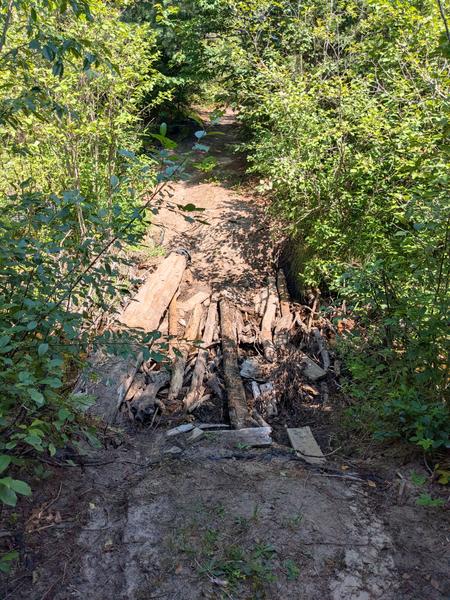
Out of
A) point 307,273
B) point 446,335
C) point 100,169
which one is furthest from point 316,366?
point 100,169

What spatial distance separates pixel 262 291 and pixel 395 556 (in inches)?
231

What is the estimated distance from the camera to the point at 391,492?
379cm

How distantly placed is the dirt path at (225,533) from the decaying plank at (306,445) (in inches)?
6.4

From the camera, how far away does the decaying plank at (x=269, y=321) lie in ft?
23.4

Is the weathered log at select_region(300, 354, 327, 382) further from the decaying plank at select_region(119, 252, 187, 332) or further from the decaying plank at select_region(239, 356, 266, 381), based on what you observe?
the decaying plank at select_region(119, 252, 187, 332)

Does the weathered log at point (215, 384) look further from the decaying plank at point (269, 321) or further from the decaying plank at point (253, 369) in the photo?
the decaying plank at point (269, 321)

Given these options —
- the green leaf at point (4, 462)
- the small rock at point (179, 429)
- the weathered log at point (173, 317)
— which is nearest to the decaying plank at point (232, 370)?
the small rock at point (179, 429)

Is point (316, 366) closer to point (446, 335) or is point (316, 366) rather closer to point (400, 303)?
point (400, 303)

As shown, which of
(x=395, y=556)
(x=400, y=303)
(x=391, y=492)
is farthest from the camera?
(x=400, y=303)

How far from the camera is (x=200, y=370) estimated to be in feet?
21.5

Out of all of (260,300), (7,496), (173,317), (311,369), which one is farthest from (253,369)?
(7,496)

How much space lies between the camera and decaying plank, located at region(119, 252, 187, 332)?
726 centimetres

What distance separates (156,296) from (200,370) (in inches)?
74.5

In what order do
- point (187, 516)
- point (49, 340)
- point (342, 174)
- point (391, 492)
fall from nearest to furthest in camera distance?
point (49, 340), point (187, 516), point (391, 492), point (342, 174)
